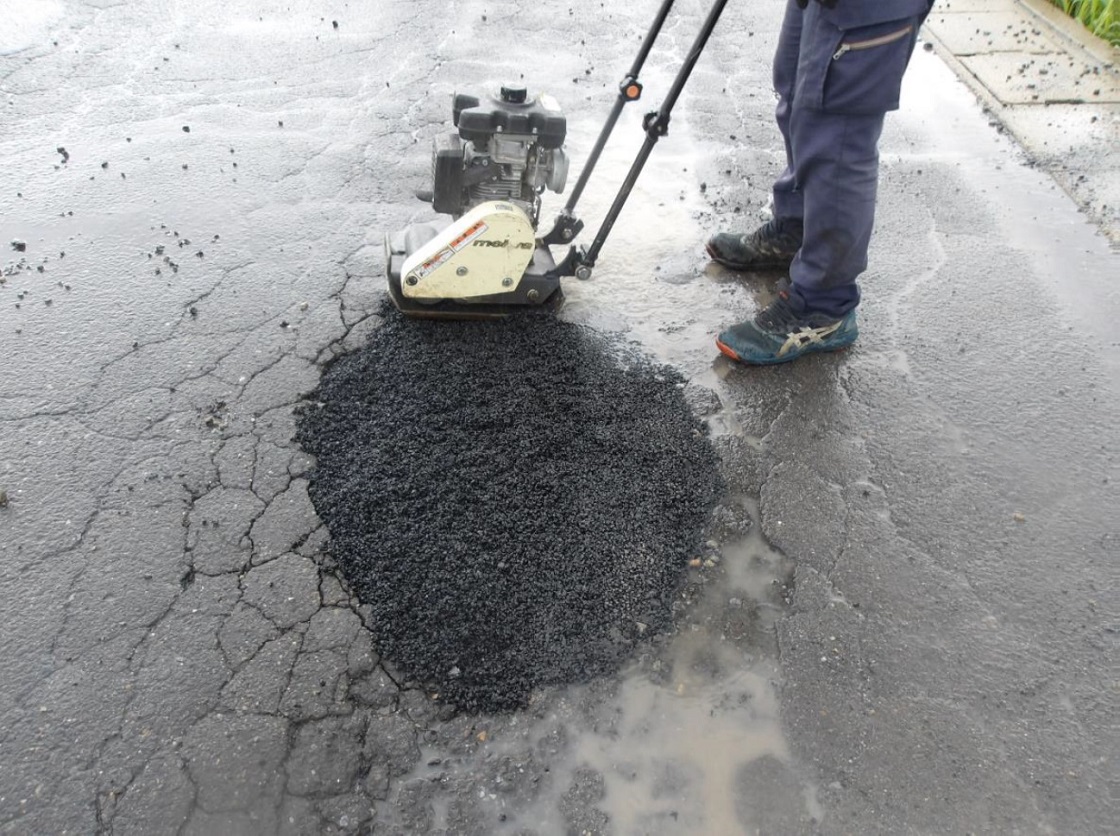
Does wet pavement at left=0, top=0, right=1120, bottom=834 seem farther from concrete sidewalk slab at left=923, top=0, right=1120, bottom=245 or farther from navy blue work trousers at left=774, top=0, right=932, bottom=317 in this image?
navy blue work trousers at left=774, top=0, right=932, bottom=317

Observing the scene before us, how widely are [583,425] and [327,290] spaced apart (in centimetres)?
134

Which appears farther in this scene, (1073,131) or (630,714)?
(1073,131)

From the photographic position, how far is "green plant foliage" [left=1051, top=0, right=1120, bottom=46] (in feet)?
19.2

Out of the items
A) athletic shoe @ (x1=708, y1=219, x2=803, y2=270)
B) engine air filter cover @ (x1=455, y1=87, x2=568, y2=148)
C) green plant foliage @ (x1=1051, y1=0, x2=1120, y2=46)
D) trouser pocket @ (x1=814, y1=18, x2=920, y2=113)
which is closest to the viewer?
trouser pocket @ (x1=814, y1=18, x2=920, y2=113)

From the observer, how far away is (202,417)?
282 cm

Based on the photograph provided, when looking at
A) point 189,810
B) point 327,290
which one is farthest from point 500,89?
point 189,810

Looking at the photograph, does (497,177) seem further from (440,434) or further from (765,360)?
(765,360)

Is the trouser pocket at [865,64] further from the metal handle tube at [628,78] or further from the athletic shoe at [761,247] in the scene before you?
the athletic shoe at [761,247]

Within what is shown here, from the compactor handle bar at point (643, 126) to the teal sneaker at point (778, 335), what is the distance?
642 mm

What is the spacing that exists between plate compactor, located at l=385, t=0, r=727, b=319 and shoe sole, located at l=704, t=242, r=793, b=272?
74 cm

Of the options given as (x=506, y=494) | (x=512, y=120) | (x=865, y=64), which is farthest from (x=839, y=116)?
(x=506, y=494)

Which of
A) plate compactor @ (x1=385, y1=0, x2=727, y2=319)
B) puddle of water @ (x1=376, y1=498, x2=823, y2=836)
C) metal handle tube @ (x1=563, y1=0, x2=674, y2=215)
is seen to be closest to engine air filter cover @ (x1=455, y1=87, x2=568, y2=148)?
plate compactor @ (x1=385, y1=0, x2=727, y2=319)

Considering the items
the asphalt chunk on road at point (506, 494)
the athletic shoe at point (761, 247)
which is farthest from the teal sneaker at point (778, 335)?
the athletic shoe at point (761, 247)

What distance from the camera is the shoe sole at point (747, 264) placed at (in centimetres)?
371
